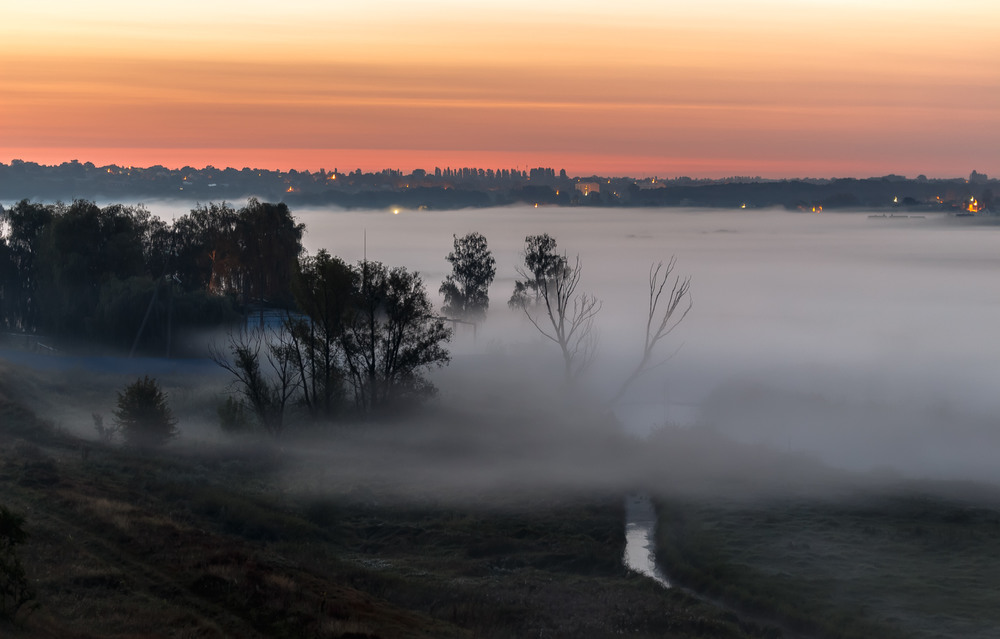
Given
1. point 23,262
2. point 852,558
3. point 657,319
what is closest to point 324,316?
point 852,558

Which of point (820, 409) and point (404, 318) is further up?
point (404, 318)

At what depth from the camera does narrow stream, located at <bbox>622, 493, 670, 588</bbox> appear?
92.0 ft

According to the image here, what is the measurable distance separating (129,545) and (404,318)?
25.9 meters

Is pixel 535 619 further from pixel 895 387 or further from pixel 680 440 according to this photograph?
pixel 895 387

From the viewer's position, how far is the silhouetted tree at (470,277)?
87.1 m

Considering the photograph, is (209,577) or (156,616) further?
(209,577)

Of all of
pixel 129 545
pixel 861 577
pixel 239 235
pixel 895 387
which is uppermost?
pixel 239 235

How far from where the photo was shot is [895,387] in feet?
271

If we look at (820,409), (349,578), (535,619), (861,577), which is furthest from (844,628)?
(820,409)

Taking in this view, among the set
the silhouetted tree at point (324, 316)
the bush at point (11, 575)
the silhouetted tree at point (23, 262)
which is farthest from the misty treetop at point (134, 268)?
the bush at point (11, 575)

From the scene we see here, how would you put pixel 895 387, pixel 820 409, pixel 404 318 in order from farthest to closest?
pixel 895 387, pixel 820 409, pixel 404 318

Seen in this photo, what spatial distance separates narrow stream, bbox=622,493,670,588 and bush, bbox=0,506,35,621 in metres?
17.3

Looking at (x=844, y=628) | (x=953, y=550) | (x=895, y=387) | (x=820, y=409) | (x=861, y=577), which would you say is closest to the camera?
(x=844, y=628)

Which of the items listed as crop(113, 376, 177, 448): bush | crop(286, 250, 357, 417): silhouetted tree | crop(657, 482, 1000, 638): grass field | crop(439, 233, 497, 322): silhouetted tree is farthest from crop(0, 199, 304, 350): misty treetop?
crop(657, 482, 1000, 638): grass field
